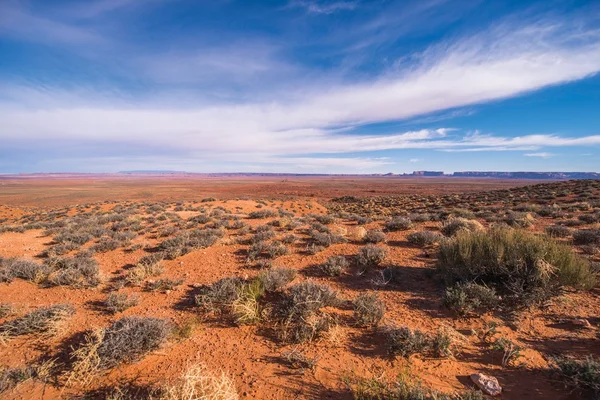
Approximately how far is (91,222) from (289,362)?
593 inches

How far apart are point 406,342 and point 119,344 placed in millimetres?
4239

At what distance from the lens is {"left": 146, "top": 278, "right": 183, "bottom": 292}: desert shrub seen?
620 cm

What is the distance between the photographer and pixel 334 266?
21.4 ft

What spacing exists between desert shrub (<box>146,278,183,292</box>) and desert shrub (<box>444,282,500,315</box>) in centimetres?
591

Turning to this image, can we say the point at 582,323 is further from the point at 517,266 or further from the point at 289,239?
the point at 289,239

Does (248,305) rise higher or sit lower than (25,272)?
higher

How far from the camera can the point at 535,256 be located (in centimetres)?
487

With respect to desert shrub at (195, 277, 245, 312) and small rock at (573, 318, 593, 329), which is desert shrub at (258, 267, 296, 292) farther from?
small rock at (573, 318, 593, 329)

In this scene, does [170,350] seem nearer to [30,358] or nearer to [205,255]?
[30,358]

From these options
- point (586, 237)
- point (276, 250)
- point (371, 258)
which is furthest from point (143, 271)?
point (586, 237)

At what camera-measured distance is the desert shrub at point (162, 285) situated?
20.3 ft

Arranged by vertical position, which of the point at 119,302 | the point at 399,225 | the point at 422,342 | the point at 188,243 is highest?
the point at 399,225

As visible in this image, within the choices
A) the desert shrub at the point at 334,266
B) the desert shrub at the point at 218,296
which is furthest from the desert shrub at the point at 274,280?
the desert shrub at the point at 334,266

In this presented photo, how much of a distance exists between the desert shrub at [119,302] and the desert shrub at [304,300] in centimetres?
316
